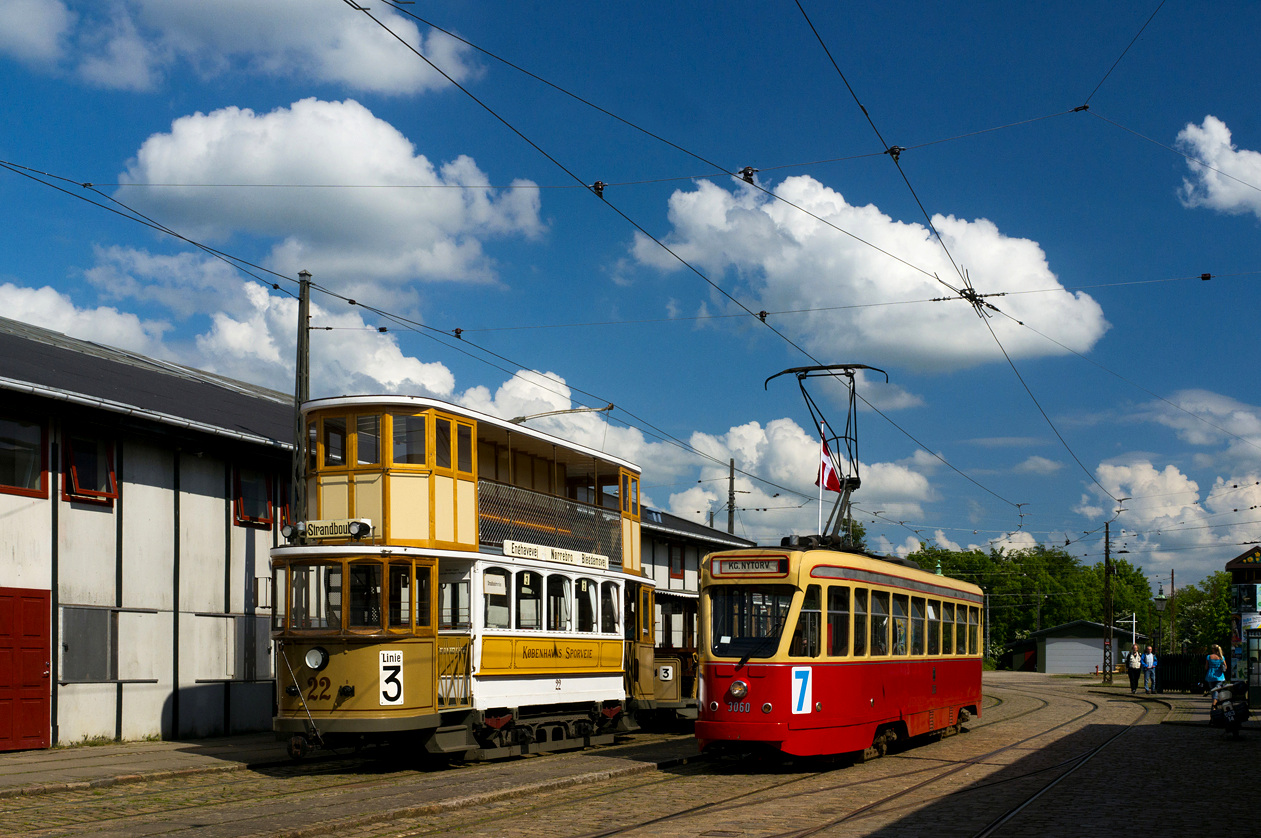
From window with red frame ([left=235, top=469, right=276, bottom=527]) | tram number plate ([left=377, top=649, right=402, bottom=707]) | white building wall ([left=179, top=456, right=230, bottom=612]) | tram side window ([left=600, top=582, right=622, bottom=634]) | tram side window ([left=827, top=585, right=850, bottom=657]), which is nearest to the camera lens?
tram number plate ([left=377, top=649, right=402, bottom=707])

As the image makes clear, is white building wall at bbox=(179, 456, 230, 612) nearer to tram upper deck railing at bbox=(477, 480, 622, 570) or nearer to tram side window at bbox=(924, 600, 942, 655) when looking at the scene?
tram upper deck railing at bbox=(477, 480, 622, 570)

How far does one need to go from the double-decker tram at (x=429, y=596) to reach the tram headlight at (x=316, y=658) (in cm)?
2

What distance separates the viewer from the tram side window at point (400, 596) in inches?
612

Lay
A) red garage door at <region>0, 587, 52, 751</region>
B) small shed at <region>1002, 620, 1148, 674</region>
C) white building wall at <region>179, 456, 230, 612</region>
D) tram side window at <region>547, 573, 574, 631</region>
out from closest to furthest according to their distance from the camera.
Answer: red garage door at <region>0, 587, 52, 751</region> < tram side window at <region>547, 573, 574, 631</region> < white building wall at <region>179, 456, 230, 612</region> < small shed at <region>1002, 620, 1148, 674</region>

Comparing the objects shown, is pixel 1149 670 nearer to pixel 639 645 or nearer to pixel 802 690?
pixel 639 645

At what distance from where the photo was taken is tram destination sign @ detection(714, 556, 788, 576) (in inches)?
614

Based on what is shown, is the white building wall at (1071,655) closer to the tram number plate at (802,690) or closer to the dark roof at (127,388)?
the dark roof at (127,388)

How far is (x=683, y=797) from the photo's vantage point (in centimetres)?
1306

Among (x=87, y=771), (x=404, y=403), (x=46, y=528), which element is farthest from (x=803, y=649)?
(x=46, y=528)

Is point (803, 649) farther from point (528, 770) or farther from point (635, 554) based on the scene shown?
point (635, 554)

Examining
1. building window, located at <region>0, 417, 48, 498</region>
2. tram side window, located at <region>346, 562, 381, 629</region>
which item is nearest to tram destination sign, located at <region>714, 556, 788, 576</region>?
tram side window, located at <region>346, 562, 381, 629</region>

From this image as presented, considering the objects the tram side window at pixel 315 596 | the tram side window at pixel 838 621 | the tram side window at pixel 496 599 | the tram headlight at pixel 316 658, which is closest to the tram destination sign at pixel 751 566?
the tram side window at pixel 838 621

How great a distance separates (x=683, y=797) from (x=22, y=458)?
11.1 metres

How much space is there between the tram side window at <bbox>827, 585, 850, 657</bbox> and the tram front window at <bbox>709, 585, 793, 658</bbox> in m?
0.70
